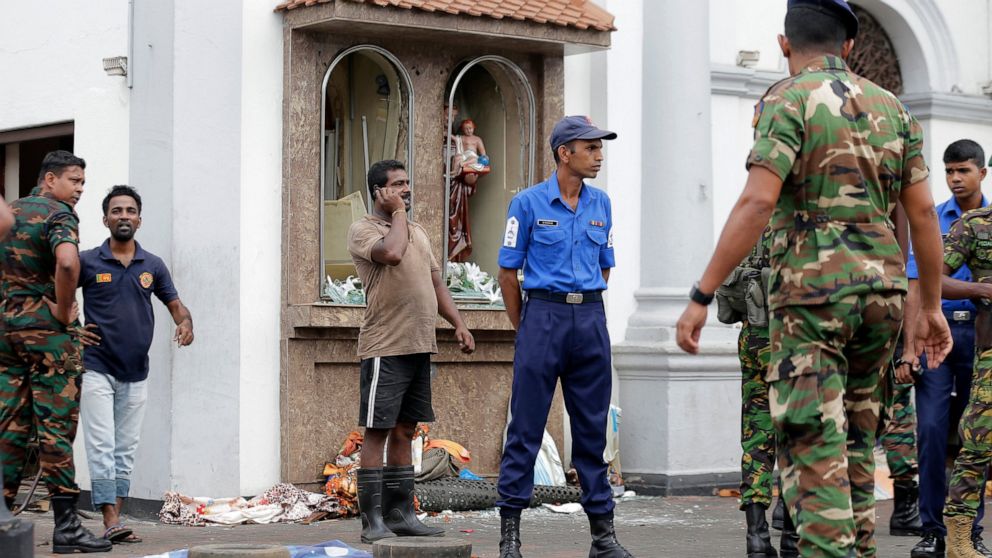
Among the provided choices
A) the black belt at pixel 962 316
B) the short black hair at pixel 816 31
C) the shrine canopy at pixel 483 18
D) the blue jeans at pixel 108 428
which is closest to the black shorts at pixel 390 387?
the blue jeans at pixel 108 428

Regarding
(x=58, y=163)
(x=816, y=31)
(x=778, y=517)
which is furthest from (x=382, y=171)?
(x=816, y=31)

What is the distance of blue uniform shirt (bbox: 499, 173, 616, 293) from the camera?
7352 mm

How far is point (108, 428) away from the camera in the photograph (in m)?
8.35

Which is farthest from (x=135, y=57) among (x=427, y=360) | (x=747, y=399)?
(x=747, y=399)

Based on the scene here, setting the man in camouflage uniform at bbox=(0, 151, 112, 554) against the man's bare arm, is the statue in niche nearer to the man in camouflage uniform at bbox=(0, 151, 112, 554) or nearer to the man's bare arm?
the man's bare arm

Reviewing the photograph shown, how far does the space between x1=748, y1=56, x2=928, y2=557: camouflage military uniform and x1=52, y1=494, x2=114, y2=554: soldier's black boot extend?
4.26 m

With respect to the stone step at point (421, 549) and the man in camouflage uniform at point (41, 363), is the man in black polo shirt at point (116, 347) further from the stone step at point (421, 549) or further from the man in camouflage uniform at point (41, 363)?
the stone step at point (421, 549)

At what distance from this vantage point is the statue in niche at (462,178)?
36.3 ft

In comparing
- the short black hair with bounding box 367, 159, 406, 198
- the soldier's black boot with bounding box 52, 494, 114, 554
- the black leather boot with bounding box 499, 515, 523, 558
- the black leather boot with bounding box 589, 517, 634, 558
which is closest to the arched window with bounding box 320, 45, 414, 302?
the short black hair with bounding box 367, 159, 406, 198

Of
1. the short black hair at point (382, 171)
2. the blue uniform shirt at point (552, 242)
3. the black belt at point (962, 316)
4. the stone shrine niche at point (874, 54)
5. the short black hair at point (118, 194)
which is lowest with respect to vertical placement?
the black belt at point (962, 316)

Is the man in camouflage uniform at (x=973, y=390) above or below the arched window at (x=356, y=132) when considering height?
below

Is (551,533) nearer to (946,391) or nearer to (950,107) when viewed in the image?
(946,391)

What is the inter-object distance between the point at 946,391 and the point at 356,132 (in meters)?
4.71

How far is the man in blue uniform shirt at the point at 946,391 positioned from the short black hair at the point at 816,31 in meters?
2.81
